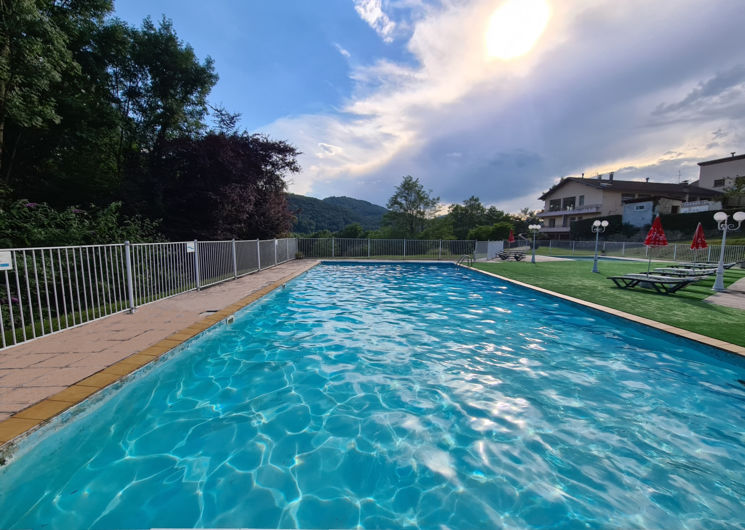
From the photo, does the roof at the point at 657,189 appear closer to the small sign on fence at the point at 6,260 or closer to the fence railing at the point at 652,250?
the fence railing at the point at 652,250

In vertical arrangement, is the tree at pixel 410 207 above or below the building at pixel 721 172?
below

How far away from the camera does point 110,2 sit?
10062 mm

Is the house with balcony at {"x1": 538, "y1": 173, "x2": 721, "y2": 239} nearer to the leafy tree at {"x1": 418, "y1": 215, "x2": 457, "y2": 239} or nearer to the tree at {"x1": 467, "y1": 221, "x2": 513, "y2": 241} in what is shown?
the tree at {"x1": 467, "y1": 221, "x2": 513, "y2": 241}

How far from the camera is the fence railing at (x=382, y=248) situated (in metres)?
19.9

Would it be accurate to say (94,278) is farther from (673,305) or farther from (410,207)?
(410,207)

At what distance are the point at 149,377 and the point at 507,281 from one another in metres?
10.1

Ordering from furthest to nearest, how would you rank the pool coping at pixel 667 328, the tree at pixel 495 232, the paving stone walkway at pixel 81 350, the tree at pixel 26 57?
the tree at pixel 495 232 < the tree at pixel 26 57 < the pool coping at pixel 667 328 < the paving stone walkway at pixel 81 350

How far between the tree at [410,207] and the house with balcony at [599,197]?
18.6 m

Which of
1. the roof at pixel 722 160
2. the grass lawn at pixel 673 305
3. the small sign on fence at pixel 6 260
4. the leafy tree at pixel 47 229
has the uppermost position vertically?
the roof at pixel 722 160

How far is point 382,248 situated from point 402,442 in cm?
1907

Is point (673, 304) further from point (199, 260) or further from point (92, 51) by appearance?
point (92, 51)

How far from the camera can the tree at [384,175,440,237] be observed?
3594 cm

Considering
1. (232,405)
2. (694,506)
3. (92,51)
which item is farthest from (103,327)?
(92,51)

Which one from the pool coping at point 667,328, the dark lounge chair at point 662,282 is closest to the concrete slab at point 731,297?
the dark lounge chair at point 662,282
